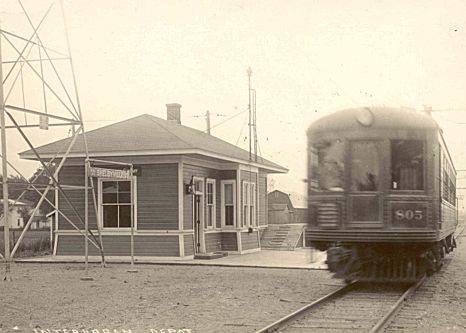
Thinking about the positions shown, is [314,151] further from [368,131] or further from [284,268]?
[284,268]

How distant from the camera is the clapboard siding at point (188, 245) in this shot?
19469mm

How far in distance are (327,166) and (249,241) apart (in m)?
11.2

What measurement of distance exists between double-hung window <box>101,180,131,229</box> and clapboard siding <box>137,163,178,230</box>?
1.21ft

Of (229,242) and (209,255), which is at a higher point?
(229,242)

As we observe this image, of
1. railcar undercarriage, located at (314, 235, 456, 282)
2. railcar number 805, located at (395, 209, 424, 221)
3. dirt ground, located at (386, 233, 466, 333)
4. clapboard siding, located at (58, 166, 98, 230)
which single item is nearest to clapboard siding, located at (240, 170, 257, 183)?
clapboard siding, located at (58, 166, 98, 230)

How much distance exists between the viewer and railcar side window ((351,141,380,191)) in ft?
39.0

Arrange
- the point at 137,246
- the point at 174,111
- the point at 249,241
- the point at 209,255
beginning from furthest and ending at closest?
the point at 174,111
the point at 249,241
the point at 209,255
the point at 137,246

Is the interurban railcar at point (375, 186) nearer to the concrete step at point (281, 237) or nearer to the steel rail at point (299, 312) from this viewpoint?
the steel rail at point (299, 312)

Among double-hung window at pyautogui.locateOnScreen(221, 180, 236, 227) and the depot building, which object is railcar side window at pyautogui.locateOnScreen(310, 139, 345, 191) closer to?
the depot building

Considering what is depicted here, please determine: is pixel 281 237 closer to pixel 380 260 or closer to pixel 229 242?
pixel 229 242

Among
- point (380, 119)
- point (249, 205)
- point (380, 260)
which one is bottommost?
point (380, 260)

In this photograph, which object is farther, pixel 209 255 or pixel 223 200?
pixel 223 200

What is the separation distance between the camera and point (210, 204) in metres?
21.7

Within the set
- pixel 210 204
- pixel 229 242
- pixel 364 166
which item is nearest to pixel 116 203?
pixel 210 204
